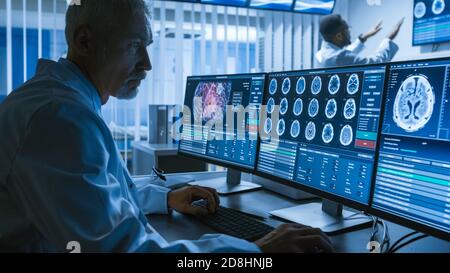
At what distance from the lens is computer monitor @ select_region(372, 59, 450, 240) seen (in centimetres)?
84

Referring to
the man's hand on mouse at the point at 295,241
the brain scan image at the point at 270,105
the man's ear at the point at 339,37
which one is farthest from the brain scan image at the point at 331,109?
the man's ear at the point at 339,37

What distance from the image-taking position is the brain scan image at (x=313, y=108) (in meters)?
1.19

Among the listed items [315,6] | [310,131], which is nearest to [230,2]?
[315,6]

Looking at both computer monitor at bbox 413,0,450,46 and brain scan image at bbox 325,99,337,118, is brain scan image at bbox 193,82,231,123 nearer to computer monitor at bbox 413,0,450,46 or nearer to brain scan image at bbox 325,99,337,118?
brain scan image at bbox 325,99,337,118

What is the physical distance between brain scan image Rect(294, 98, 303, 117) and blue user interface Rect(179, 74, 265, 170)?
18cm

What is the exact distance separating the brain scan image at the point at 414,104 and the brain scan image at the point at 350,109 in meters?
0.13

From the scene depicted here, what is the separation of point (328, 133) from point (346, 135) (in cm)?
6

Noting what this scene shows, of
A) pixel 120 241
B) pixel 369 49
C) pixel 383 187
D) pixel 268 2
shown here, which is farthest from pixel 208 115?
pixel 369 49

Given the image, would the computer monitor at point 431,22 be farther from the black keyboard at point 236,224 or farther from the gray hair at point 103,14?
the gray hair at point 103,14

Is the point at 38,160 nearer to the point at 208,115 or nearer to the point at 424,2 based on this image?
the point at 208,115

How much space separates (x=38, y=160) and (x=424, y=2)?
320cm

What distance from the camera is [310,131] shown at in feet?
3.93

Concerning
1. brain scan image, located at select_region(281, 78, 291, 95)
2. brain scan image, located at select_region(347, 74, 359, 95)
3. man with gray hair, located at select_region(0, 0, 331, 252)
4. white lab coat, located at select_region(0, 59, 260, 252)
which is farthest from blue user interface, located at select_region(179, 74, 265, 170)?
white lab coat, located at select_region(0, 59, 260, 252)

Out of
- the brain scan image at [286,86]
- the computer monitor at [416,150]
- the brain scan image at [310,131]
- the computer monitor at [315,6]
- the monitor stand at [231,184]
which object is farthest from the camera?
the computer monitor at [315,6]
